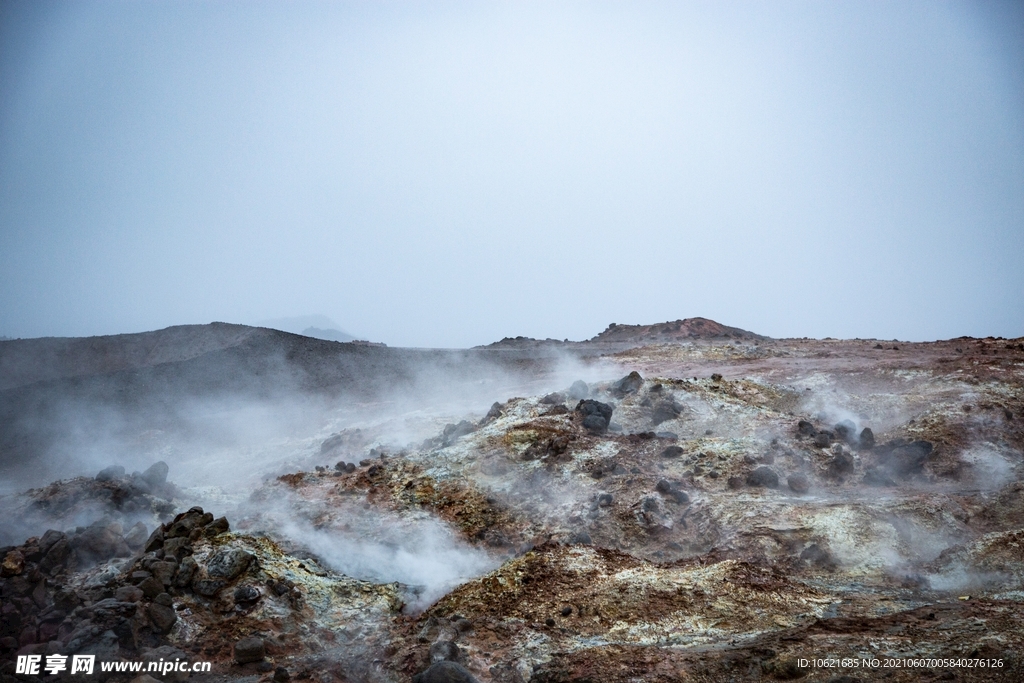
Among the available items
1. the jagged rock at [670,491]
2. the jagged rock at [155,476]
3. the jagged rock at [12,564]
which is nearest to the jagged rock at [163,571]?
the jagged rock at [12,564]

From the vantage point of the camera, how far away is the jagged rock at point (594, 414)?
1530 cm

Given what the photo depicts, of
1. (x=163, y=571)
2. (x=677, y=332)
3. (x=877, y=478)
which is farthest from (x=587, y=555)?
(x=677, y=332)

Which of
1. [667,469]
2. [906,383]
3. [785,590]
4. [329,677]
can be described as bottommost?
[329,677]

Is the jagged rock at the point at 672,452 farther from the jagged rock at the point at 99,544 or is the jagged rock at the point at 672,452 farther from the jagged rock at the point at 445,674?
the jagged rock at the point at 99,544

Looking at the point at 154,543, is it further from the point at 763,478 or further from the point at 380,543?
the point at 763,478

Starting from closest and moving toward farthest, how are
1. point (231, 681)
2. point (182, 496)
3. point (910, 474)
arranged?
point (231, 681)
point (910, 474)
point (182, 496)

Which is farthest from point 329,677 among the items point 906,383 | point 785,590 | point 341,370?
point 341,370

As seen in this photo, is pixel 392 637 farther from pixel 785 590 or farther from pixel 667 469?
pixel 667 469

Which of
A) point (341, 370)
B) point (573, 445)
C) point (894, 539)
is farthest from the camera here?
point (341, 370)

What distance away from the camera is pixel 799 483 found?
1217 cm

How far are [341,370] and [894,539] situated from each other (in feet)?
70.5

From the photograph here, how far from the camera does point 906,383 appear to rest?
59.6 ft

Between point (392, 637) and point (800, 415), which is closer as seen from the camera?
point (392, 637)

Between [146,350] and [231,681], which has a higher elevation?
[146,350]
